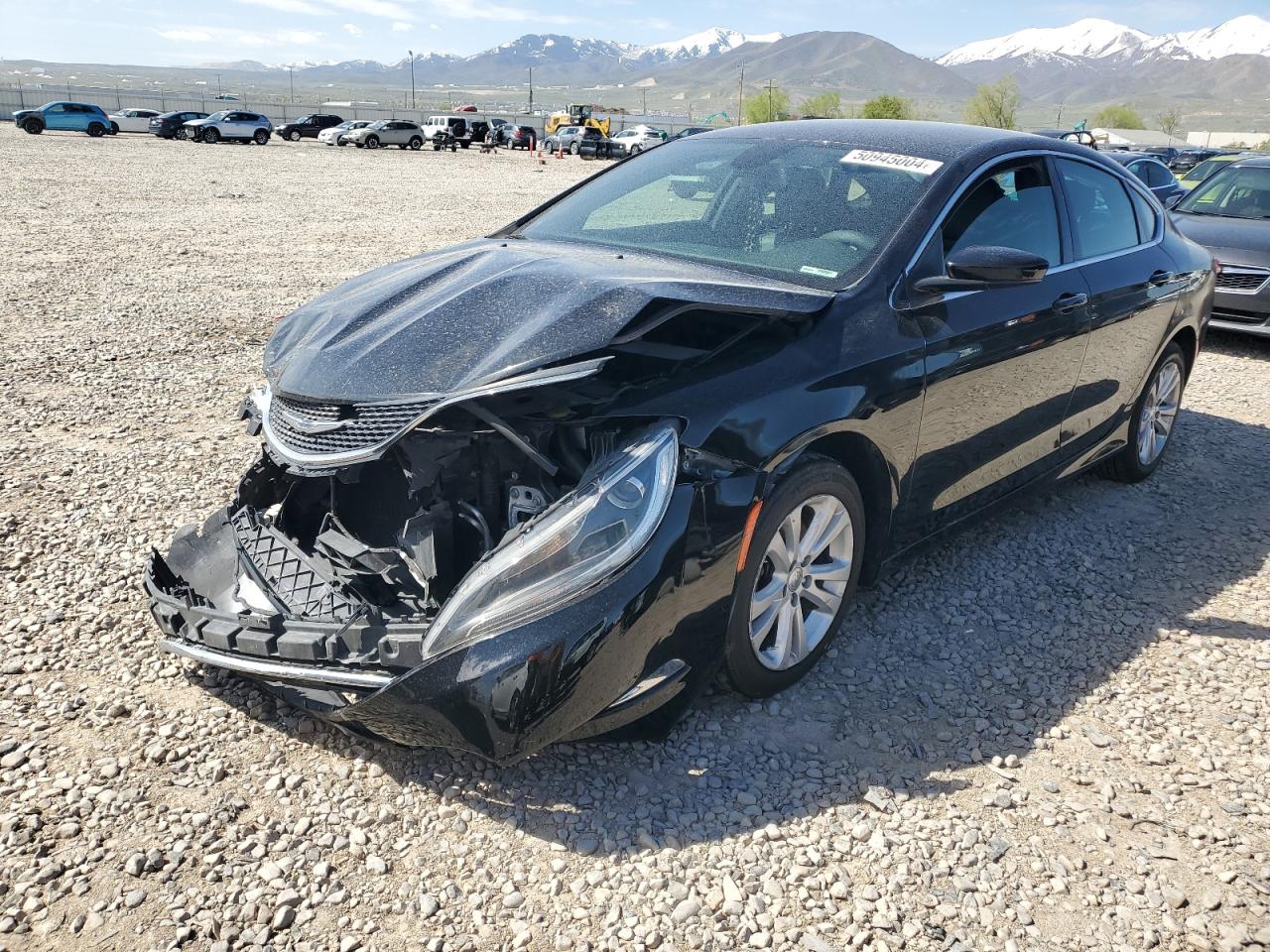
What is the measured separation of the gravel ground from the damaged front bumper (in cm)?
29

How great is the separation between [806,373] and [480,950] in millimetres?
1781

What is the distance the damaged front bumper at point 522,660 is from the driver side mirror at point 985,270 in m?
1.18

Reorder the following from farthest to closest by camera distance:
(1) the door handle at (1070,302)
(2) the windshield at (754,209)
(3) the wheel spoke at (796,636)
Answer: (1) the door handle at (1070,302) → (2) the windshield at (754,209) → (3) the wheel spoke at (796,636)

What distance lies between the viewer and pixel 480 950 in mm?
2240

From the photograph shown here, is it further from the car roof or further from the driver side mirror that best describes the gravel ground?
the car roof

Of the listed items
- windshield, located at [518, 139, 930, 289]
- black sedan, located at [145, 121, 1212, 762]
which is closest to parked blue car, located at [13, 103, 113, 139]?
windshield, located at [518, 139, 930, 289]

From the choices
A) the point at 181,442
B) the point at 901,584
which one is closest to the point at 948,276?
the point at 901,584

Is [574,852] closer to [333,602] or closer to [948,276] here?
[333,602]

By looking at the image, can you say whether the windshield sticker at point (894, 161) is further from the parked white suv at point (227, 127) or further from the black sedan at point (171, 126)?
the black sedan at point (171, 126)

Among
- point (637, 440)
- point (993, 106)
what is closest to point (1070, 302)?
point (637, 440)

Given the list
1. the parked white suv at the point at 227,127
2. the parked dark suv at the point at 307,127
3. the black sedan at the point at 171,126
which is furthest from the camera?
the parked dark suv at the point at 307,127

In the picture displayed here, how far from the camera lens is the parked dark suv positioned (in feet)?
154

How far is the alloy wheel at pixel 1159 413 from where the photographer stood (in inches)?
206

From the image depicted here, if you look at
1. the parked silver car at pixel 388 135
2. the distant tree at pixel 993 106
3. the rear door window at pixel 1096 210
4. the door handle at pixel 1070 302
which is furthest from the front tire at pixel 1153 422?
the distant tree at pixel 993 106
